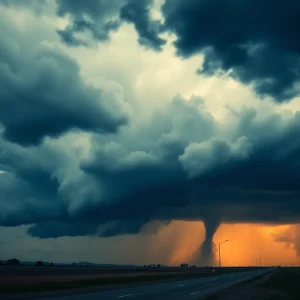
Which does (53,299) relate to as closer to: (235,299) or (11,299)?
(11,299)

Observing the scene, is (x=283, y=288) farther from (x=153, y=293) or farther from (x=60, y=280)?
(x=60, y=280)

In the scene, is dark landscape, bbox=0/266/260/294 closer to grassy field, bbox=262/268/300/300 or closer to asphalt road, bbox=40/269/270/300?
asphalt road, bbox=40/269/270/300

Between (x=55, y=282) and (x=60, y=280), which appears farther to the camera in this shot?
(x=60, y=280)

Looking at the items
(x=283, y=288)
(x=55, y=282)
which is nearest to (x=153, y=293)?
(x=283, y=288)

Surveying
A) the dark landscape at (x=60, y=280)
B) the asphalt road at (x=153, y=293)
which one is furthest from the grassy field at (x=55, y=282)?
the asphalt road at (x=153, y=293)

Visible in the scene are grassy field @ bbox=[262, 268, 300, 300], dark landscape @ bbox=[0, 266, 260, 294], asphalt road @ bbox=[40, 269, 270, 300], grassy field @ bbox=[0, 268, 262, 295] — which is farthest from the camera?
dark landscape @ bbox=[0, 266, 260, 294]

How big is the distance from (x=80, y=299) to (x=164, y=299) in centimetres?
625

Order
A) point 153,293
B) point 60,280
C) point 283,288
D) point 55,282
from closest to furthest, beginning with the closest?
point 153,293 → point 283,288 → point 55,282 → point 60,280

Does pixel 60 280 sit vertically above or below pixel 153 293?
above

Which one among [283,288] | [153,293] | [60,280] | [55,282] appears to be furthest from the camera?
[60,280]

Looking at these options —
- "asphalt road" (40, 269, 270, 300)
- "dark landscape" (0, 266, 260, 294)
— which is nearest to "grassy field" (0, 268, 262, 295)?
"dark landscape" (0, 266, 260, 294)

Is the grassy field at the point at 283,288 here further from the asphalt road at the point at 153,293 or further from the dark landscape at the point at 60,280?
the dark landscape at the point at 60,280

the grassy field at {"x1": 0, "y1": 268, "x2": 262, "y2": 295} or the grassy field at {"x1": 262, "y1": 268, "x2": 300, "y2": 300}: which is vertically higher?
the grassy field at {"x1": 0, "y1": 268, "x2": 262, "y2": 295}

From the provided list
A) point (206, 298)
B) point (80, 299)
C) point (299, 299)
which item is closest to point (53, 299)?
point (80, 299)
